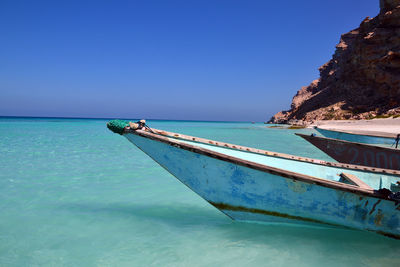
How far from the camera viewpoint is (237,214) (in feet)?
12.7

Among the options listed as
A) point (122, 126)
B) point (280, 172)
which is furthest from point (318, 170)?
point (122, 126)

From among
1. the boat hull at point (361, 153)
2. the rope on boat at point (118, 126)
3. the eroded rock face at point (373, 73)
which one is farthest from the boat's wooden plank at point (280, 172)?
the eroded rock face at point (373, 73)

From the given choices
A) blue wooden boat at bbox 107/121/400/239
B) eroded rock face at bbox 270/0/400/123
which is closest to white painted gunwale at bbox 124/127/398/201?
blue wooden boat at bbox 107/121/400/239

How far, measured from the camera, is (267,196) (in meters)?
3.49

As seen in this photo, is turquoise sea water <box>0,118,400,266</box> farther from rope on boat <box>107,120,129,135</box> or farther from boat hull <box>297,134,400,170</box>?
boat hull <box>297,134,400,170</box>

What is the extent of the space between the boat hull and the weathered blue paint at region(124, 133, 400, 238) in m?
4.26

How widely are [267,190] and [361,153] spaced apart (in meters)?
5.30

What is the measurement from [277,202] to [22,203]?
207 inches

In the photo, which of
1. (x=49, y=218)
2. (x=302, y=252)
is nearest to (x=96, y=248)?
(x=49, y=218)

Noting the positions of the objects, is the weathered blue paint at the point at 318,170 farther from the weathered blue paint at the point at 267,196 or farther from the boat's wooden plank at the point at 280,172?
the boat's wooden plank at the point at 280,172

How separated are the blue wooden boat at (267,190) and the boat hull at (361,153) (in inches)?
145

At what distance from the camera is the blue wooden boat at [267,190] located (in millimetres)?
3174

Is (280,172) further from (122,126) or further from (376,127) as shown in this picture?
(376,127)

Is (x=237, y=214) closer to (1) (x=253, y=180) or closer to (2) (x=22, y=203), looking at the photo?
(1) (x=253, y=180)
